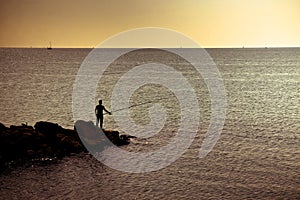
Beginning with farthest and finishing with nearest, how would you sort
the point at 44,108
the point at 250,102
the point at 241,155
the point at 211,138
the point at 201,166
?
the point at 250,102, the point at 44,108, the point at 211,138, the point at 241,155, the point at 201,166

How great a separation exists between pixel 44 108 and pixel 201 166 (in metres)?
34.1

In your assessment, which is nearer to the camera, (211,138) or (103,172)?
(103,172)

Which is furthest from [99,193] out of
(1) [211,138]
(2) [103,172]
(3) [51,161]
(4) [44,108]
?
(4) [44,108]

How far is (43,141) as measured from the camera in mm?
28156

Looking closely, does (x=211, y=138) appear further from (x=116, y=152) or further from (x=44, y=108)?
(x=44, y=108)

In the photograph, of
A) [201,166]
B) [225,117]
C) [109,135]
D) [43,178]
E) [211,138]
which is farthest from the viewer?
[225,117]

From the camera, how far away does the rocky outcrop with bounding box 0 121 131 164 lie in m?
26.2

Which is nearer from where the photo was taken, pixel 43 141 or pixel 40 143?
pixel 40 143

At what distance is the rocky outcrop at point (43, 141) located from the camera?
2622 cm

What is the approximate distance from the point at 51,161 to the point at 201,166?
395 inches

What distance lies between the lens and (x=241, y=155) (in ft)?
92.5

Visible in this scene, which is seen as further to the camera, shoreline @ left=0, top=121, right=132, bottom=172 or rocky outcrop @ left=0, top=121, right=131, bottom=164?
rocky outcrop @ left=0, top=121, right=131, bottom=164

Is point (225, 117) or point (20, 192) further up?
point (225, 117)

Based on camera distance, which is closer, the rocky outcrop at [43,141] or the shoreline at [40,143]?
the shoreline at [40,143]
